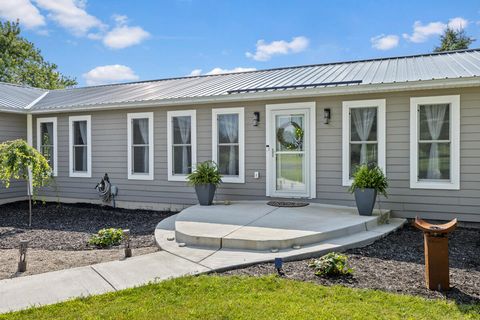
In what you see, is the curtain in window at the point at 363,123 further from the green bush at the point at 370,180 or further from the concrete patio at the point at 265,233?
the concrete patio at the point at 265,233

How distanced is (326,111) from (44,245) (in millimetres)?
5467

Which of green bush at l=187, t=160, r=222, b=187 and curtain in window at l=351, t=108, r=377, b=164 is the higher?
curtain in window at l=351, t=108, r=377, b=164

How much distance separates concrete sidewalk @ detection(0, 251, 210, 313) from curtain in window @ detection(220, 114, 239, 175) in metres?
3.80

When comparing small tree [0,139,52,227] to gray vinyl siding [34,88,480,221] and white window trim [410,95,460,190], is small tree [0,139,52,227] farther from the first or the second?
white window trim [410,95,460,190]

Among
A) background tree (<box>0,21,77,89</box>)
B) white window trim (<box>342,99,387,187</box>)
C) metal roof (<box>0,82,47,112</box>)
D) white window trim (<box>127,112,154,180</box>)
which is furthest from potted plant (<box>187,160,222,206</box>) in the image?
background tree (<box>0,21,77,89</box>)

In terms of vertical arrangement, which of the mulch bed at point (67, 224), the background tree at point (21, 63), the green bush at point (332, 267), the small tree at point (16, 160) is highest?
the background tree at point (21, 63)

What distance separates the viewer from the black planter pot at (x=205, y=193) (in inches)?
310

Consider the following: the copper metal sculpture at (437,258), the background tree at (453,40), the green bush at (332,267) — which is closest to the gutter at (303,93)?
the copper metal sculpture at (437,258)

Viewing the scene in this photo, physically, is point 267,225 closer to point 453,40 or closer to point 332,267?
point 332,267

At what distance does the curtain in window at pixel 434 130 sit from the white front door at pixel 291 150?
206cm

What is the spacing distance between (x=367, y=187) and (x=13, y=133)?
9171mm

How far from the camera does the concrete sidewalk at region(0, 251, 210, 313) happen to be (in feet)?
12.0

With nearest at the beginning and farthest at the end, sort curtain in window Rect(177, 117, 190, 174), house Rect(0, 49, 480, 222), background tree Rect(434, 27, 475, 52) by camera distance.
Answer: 1. house Rect(0, 49, 480, 222)
2. curtain in window Rect(177, 117, 190, 174)
3. background tree Rect(434, 27, 475, 52)

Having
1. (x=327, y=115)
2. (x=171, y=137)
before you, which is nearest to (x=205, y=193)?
(x=171, y=137)
